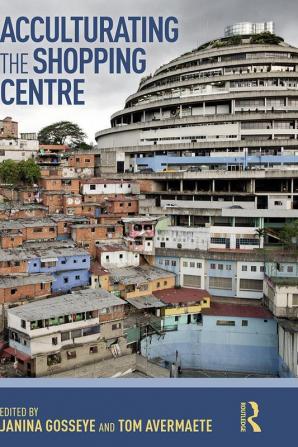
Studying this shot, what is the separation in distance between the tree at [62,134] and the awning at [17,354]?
29.0 m

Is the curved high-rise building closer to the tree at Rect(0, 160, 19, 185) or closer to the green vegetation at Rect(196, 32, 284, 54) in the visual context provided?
the green vegetation at Rect(196, 32, 284, 54)

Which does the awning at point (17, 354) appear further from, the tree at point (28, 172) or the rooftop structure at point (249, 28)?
the rooftop structure at point (249, 28)

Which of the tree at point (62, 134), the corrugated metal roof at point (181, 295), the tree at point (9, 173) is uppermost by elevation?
the tree at point (62, 134)

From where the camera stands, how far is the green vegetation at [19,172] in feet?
96.9

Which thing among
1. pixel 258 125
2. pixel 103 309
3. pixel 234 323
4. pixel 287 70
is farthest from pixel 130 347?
pixel 287 70

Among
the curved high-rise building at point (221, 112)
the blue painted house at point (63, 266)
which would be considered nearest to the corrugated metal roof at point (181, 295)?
the blue painted house at point (63, 266)

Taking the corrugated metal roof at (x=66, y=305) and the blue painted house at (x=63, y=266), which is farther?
the blue painted house at (x=63, y=266)

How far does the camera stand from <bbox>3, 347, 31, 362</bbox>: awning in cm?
1586

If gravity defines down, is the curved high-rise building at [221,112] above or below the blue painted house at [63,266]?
above

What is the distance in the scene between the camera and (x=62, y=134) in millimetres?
43750

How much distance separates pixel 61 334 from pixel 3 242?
682 cm

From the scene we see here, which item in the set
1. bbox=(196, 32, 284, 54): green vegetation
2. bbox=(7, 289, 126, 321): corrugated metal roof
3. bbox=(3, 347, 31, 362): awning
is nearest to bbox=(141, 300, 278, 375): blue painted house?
bbox=(7, 289, 126, 321): corrugated metal roof

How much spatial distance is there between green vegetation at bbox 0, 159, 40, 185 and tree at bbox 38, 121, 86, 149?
14016mm

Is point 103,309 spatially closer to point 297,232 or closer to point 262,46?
point 297,232
